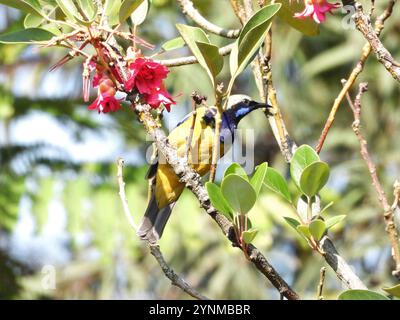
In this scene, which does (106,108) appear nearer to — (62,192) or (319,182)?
(319,182)

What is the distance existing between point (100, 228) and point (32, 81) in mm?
2155

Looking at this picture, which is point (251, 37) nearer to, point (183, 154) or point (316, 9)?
point (316, 9)

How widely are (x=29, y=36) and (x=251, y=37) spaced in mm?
A: 442

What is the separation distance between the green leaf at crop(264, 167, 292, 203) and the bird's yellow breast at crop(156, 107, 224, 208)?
2.63 feet

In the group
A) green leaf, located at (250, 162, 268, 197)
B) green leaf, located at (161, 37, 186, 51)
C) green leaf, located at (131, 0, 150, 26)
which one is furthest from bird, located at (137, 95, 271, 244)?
green leaf, located at (250, 162, 268, 197)

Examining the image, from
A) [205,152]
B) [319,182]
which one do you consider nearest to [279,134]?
[319,182]

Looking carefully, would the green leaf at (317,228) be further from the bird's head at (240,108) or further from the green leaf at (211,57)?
the bird's head at (240,108)

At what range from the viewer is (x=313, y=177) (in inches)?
56.8

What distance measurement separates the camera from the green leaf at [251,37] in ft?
4.56

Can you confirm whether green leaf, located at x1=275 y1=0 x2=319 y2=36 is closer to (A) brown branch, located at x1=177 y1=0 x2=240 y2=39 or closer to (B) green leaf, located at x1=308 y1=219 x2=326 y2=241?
(A) brown branch, located at x1=177 y1=0 x2=240 y2=39

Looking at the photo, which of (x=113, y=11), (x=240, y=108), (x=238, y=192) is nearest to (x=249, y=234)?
(x=238, y=192)

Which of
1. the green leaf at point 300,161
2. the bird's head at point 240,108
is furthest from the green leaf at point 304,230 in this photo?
the bird's head at point 240,108

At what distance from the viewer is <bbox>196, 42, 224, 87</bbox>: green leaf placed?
4.59 feet
